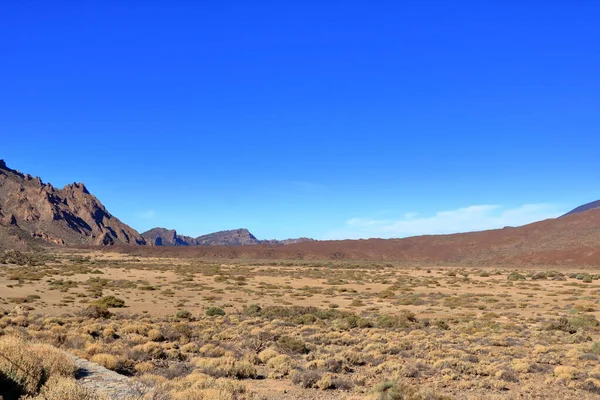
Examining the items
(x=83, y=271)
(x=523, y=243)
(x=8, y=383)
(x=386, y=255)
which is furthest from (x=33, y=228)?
(x=8, y=383)

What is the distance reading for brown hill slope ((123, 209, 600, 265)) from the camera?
86.9m

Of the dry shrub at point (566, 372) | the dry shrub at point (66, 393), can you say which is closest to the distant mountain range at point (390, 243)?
the dry shrub at point (566, 372)

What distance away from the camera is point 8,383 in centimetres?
714

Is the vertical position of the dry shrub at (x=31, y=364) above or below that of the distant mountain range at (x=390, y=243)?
below

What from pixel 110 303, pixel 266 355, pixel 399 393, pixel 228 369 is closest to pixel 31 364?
pixel 228 369

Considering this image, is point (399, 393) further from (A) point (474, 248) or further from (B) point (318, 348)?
(A) point (474, 248)

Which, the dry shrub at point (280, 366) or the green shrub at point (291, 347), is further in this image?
the green shrub at point (291, 347)

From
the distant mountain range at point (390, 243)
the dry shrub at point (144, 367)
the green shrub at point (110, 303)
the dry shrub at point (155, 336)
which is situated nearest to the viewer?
the dry shrub at point (144, 367)

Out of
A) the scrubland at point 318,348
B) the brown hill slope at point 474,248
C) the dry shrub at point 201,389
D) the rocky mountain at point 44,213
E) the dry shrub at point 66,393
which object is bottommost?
the scrubland at point 318,348

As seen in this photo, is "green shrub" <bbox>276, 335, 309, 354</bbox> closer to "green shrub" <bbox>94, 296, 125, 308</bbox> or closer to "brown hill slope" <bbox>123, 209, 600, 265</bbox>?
"green shrub" <bbox>94, 296, 125, 308</bbox>

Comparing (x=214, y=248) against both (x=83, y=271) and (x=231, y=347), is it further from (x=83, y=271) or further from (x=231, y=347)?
(x=231, y=347)

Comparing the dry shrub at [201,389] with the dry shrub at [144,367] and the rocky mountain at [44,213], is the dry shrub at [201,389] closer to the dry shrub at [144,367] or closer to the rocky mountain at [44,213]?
the dry shrub at [144,367]

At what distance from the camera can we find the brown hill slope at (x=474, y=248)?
8688 centimetres

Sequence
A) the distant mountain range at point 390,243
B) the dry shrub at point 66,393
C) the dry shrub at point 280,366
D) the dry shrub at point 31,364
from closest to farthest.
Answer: the dry shrub at point 66,393, the dry shrub at point 31,364, the dry shrub at point 280,366, the distant mountain range at point 390,243
